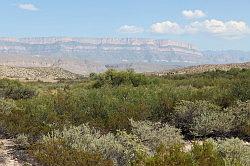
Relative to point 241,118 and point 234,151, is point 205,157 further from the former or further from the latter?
point 241,118

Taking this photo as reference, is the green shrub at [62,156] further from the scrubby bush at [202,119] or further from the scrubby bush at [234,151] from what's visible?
the scrubby bush at [202,119]

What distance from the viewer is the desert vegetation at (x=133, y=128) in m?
10.3

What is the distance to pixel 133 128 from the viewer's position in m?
14.7

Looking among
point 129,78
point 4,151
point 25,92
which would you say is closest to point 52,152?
point 4,151

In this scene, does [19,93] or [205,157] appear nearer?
[205,157]

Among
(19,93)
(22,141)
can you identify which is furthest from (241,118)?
(19,93)

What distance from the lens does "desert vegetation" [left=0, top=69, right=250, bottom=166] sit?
10.3 m

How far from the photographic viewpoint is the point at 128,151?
11172 millimetres

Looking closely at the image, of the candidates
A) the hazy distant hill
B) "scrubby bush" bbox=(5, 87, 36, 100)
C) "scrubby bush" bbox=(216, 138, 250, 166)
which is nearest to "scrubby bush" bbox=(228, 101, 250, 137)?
"scrubby bush" bbox=(216, 138, 250, 166)

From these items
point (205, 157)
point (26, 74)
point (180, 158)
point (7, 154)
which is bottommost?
point (26, 74)

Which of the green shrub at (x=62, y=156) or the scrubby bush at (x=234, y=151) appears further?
the scrubby bush at (x=234, y=151)

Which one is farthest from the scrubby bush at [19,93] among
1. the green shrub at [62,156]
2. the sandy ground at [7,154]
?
the green shrub at [62,156]

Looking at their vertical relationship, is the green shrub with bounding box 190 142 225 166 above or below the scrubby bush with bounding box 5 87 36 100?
above

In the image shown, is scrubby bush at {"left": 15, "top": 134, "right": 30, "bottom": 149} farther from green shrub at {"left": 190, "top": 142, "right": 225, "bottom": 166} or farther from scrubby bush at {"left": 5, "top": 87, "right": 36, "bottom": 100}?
scrubby bush at {"left": 5, "top": 87, "right": 36, "bottom": 100}
